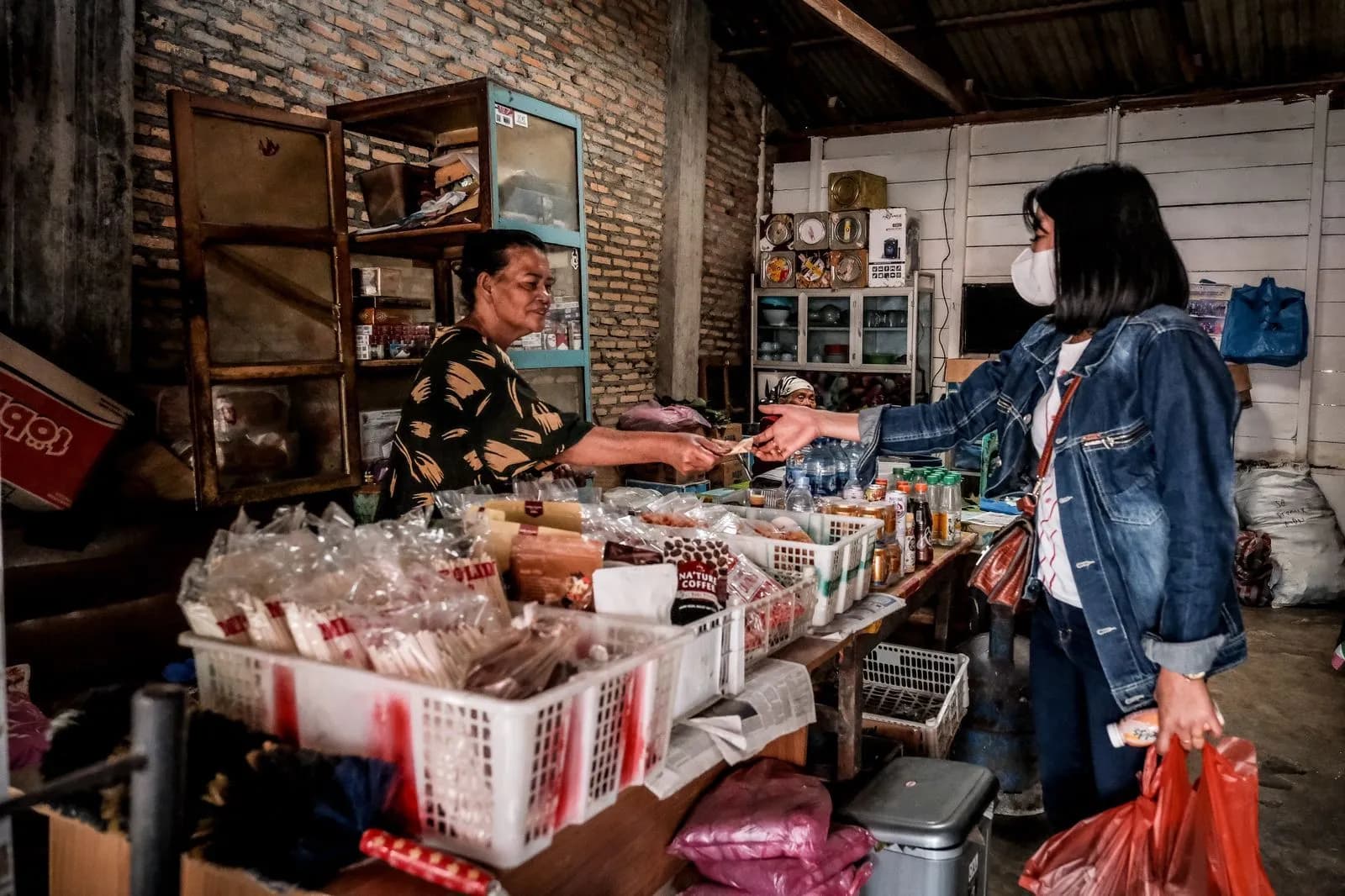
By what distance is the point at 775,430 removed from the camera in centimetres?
264

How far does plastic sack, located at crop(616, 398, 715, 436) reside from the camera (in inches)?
215

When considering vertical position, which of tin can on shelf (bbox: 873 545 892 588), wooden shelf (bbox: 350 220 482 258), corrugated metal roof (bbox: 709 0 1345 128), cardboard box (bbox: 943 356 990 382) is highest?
corrugated metal roof (bbox: 709 0 1345 128)

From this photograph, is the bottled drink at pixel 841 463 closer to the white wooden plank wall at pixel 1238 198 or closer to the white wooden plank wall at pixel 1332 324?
the white wooden plank wall at pixel 1238 198

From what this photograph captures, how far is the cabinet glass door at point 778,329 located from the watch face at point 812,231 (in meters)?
0.56

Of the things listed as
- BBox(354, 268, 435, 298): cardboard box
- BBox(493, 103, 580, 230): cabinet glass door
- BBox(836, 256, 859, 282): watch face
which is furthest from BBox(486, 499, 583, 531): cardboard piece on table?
BBox(836, 256, 859, 282): watch face

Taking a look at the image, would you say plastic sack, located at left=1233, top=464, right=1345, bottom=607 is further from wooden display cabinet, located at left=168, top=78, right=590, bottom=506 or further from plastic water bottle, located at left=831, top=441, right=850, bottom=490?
wooden display cabinet, located at left=168, top=78, right=590, bottom=506

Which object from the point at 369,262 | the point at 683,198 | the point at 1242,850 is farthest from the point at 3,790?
the point at 683,198

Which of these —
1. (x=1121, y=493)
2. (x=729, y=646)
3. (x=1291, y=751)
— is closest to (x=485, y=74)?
(x=729, y=646)

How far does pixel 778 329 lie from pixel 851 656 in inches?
251

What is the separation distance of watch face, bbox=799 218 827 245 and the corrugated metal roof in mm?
1315

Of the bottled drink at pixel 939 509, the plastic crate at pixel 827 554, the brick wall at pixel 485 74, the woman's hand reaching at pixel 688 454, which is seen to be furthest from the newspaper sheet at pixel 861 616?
the brick wall at pixel 485 74

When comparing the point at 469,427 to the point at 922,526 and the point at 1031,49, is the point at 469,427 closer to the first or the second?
the point at 922,526

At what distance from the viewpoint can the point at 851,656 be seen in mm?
2471

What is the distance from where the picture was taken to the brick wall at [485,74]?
150 inches
